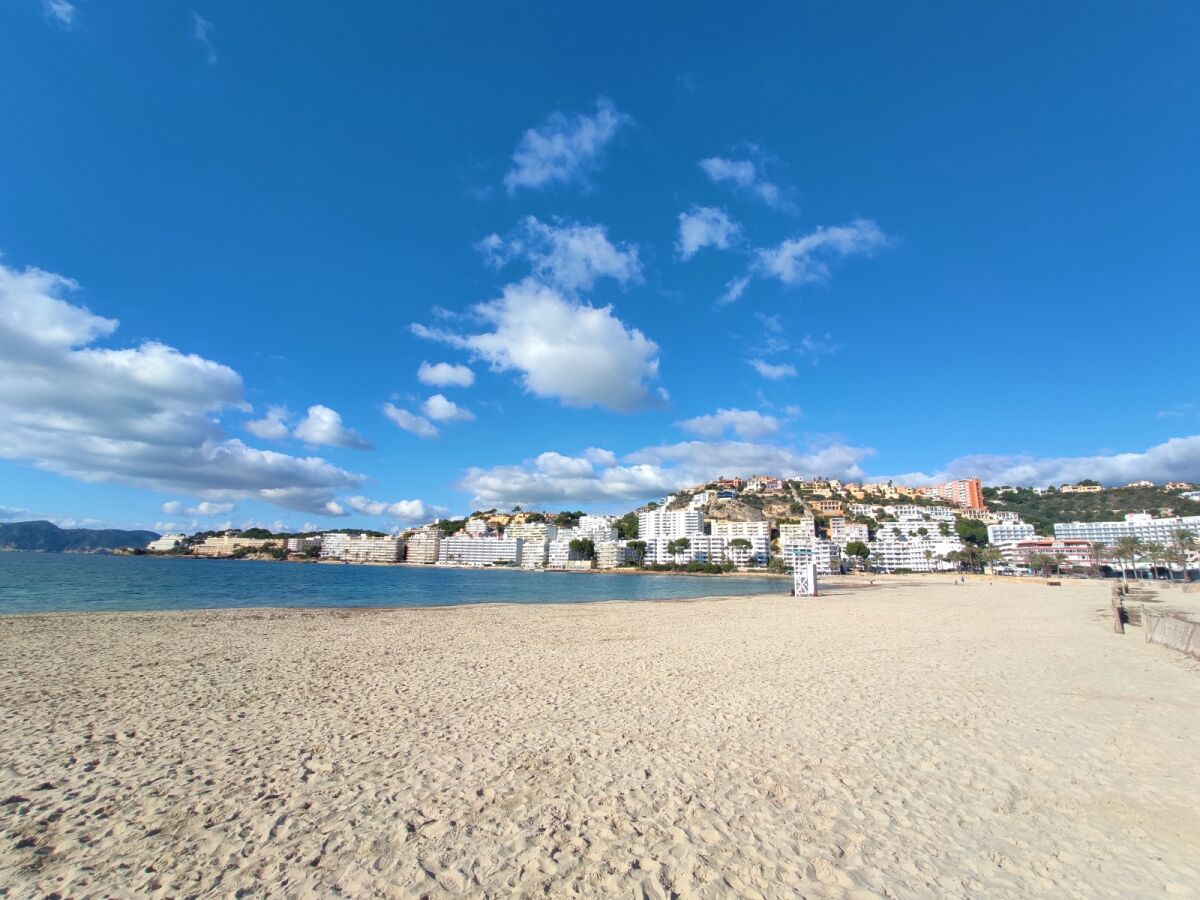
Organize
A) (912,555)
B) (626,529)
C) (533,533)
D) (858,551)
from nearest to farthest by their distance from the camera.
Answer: (858,551) < (912,555) < (533,533) < (626,529)

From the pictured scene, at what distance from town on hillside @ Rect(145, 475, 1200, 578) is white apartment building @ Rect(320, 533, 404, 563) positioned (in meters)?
0.37

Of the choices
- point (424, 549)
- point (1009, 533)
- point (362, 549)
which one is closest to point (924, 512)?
point (1009, 533)

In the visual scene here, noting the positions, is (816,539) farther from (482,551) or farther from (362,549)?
(362,549)

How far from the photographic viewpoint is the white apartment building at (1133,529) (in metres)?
120

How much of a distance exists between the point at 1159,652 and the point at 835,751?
47.7ft

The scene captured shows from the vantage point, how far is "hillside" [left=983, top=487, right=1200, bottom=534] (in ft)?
495

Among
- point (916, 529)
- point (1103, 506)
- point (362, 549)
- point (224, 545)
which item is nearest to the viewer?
point (916, 529)

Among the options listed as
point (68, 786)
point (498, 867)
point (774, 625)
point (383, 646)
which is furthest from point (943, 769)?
point (774, 625)

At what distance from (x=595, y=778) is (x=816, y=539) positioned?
13961cm

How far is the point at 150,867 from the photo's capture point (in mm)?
4219

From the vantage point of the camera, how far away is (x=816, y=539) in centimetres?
13450

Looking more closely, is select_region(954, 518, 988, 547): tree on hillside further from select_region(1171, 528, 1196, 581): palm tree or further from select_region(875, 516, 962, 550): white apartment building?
select_region(1171, 528, 1196, 581): palm tree

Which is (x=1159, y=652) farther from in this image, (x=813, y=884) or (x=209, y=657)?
(x=209, y=657)

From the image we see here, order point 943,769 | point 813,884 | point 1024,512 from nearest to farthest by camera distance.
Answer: point 813,884, point 943,769, point 1024,512
